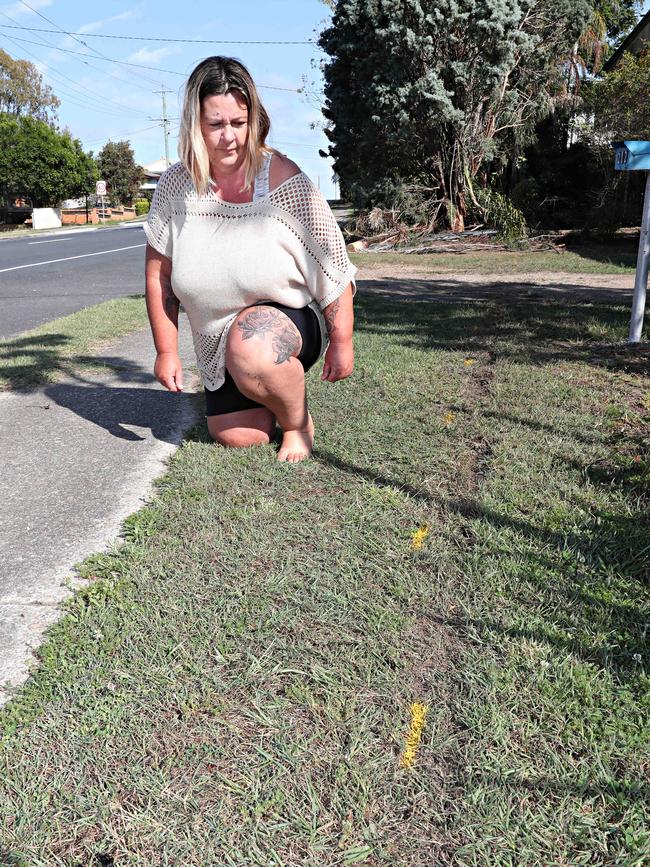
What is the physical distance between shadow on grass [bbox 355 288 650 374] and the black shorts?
239cm

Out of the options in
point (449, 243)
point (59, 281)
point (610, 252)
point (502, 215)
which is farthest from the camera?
point (502, 215)

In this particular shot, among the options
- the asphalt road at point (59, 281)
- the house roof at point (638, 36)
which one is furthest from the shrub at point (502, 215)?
the asphalt road at point (59, 281)

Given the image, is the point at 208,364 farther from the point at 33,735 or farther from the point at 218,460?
the point at 33,735

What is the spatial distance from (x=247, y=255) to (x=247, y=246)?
0.04 m

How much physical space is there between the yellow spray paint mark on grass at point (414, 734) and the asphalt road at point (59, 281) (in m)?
6.47

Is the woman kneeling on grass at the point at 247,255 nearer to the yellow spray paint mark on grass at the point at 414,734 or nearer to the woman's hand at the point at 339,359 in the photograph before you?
the woman's hand at the point at 339,359

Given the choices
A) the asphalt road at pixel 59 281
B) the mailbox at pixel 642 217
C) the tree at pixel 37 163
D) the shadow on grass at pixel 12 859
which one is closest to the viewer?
the shadow on grass at pixel 12 859

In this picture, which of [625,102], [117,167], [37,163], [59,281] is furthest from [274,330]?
[117,167]

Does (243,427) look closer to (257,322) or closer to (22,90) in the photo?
(257,322)

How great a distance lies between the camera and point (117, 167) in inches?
2397

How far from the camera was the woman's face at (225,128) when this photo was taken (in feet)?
10.1

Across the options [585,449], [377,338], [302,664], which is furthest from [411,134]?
[302,664]

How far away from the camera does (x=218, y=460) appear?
353 cm

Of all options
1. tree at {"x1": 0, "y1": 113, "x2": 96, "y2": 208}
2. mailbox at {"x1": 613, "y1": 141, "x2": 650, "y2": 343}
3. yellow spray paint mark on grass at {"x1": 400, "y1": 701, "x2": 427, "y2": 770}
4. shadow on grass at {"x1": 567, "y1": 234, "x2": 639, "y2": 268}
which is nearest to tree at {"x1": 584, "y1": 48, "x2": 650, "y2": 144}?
shadow on grass at {"x1": 567, "y1": 234, "x2": 639, "y2": 268}
